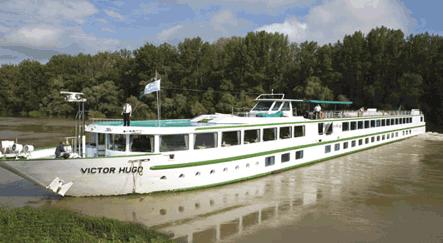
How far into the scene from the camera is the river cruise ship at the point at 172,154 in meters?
16.6

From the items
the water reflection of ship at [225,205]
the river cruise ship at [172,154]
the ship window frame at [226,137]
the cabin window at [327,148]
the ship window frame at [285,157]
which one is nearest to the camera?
the water reflection of ship at [225,205]

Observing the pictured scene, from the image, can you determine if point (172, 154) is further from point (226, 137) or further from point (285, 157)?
point (285, 157)

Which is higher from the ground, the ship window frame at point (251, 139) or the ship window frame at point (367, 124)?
the ship window frame at point (367, 124)

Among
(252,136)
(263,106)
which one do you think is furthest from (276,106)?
(252,136)

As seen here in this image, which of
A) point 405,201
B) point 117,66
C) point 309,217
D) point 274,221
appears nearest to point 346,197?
point 405,201

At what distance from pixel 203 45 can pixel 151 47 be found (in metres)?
10.9

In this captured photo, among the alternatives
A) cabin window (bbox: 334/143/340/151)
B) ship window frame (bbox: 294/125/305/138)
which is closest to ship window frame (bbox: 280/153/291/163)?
ship window frame (bbox: 294/125/305/138)

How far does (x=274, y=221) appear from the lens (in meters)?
15.4

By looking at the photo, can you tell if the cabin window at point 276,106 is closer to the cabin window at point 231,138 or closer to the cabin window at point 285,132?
the cabin window at point 285,132

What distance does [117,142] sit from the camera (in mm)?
18438

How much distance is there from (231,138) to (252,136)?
1.73m

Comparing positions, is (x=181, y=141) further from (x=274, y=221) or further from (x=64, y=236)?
(x=64, y=236)

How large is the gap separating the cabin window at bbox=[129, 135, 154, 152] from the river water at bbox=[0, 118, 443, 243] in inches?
80.7

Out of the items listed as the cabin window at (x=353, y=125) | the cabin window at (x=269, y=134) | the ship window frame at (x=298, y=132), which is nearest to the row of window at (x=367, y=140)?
the cabin window at (x=353, y=125)
